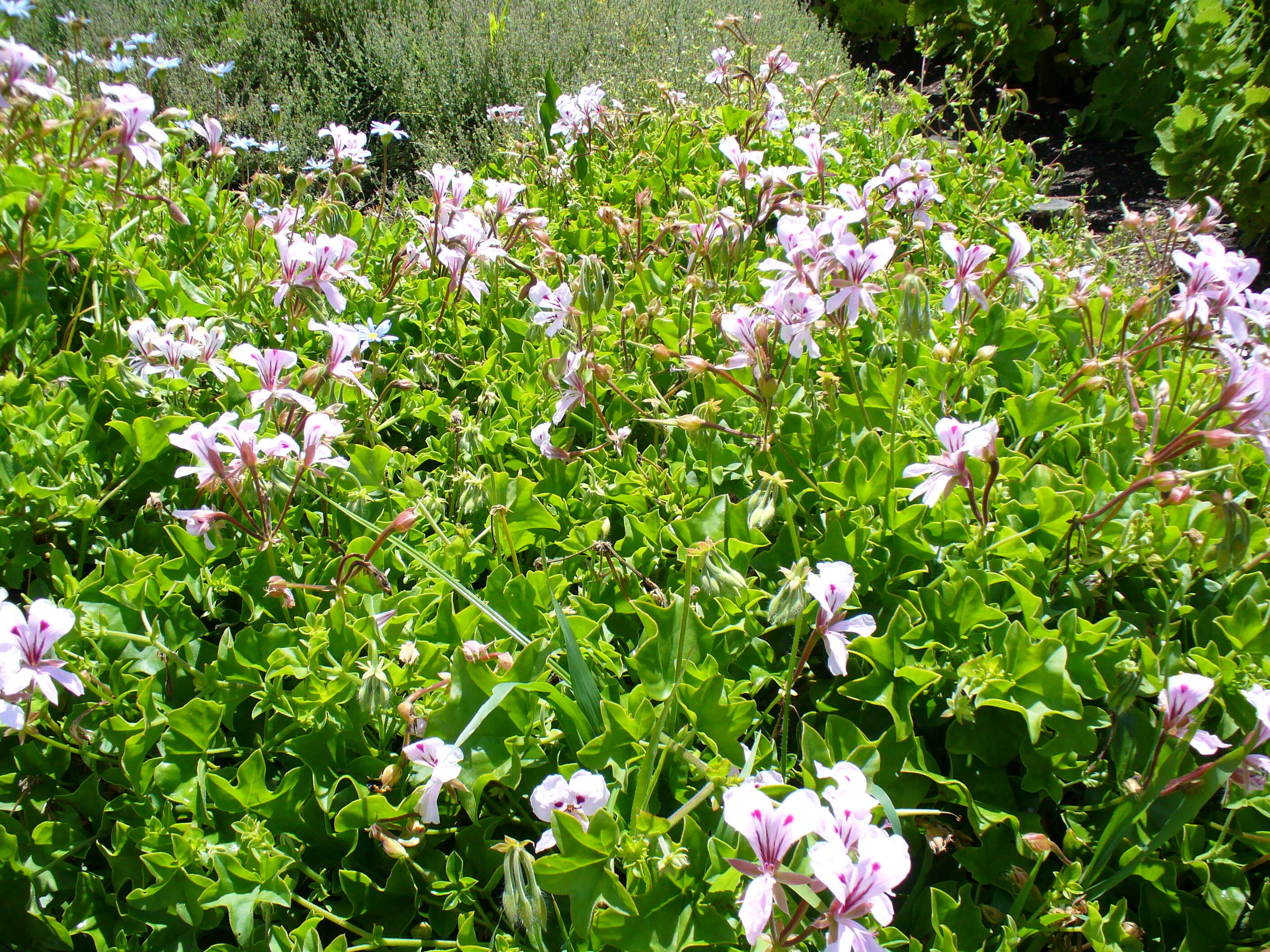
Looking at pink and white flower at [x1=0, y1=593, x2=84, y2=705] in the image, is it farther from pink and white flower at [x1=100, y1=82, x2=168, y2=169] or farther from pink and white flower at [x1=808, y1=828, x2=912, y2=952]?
pink and white flower at [x1=100, y1=82, x2=168, y2=169]

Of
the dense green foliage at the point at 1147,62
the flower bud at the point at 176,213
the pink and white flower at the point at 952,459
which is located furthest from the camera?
the dense green foliage at the point at 1147,62

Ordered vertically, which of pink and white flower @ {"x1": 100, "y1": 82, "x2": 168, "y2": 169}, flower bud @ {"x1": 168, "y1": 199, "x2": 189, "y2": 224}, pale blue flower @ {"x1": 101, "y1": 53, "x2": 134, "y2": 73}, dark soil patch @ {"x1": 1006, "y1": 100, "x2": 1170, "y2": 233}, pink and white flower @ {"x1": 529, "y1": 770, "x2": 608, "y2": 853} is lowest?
dark soil patch @ {"x1": 1006, "y1": 100, "x2": 1170, "y2": 233}

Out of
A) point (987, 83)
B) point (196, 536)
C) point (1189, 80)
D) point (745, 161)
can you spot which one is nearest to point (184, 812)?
point (196, 536)

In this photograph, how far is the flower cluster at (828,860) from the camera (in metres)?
0.94

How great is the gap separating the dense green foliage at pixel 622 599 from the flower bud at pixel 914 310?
11 millimetres

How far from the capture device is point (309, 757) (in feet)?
4.56

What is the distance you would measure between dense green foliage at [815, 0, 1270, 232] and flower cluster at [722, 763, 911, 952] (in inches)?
181

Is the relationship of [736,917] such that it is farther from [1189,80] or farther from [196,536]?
[1189,80]

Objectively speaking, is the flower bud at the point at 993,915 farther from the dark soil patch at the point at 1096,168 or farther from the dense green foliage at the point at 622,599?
the dark soil patch at the point at 1096,168

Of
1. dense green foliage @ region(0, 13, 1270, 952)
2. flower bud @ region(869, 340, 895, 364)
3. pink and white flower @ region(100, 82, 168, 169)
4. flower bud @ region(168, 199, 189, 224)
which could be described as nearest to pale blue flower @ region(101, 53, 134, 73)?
dense green foliage @ region(0, 13, 1270, 952)

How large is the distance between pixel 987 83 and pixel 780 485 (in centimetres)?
857

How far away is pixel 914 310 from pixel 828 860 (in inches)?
41.6

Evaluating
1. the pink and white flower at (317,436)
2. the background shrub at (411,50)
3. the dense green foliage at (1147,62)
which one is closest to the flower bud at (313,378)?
the pink and white flower at (317,436)

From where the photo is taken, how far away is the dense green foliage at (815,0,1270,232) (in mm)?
5098
